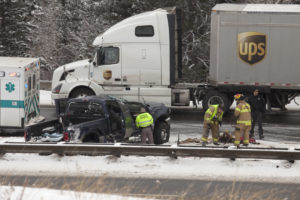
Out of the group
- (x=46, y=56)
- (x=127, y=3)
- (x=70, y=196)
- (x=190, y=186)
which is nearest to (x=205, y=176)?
(x=190, y=186)

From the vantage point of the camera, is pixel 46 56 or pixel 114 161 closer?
pixel 114 161

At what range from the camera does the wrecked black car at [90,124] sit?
1415cm

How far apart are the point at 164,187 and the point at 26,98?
7273 mm

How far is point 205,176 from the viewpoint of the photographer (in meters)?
12.2

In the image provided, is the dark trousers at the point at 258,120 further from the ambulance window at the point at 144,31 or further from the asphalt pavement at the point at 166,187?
the asphalt pavement at the point at 166,187

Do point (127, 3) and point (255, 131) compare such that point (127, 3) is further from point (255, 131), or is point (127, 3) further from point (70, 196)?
point (70, 196)

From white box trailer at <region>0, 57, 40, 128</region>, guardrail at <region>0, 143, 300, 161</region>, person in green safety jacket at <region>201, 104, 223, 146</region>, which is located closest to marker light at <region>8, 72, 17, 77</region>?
white box trailer at <region>0, 57, 40, 128</region>

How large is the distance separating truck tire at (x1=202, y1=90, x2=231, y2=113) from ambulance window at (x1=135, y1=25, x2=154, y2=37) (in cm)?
316

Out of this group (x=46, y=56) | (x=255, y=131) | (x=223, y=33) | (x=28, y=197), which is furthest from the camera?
(x=46, y=56)

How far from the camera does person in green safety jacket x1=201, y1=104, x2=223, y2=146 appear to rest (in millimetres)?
15438

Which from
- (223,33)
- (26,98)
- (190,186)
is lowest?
(190,186)

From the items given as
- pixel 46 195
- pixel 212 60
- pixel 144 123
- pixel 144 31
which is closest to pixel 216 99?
pixel 212 60

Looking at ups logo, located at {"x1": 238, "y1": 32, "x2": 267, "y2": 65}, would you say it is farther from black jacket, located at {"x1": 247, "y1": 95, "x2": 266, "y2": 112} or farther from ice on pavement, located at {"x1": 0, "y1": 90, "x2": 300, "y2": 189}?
ice on pavement, located at {"x1": 0, "y1": 90, "x2": 300, "y2": 189}

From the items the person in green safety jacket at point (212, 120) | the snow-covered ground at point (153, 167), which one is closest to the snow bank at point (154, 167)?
the snow-covered ground at point (153, 167)
